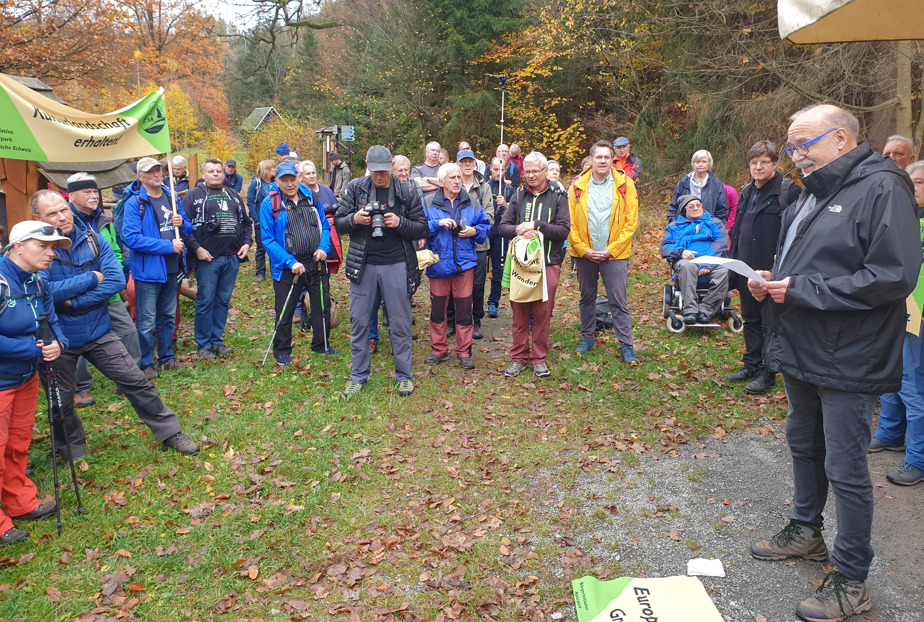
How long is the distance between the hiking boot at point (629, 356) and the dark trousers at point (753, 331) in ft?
4.08

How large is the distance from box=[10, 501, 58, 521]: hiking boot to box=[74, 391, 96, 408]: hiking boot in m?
2.14

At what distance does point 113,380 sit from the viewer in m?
5.31

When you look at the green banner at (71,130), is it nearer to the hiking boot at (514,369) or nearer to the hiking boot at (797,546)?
the hiking boot at (514,369)

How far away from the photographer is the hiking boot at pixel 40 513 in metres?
4.54

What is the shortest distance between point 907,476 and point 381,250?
508cm

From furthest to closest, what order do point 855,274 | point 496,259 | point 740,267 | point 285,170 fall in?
point 496,259
point 285,170
point 740,267
point 855,274

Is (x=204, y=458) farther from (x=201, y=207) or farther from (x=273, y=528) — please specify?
(x=201, y=207)

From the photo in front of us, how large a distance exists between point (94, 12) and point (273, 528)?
56.0 ft

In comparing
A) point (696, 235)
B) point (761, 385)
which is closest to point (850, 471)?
point (761, 385)

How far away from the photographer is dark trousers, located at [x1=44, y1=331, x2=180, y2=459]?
5.18 meters

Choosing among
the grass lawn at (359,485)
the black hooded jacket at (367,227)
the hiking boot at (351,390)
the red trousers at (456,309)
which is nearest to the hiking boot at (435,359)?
the red trousers at (456,309)

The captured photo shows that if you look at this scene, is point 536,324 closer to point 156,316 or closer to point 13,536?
point 156,316

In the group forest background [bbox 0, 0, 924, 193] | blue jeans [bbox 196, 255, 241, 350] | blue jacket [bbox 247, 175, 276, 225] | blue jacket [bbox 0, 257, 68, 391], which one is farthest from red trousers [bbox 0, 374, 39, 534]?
forest background [bbox 0, 0, 924, 193]

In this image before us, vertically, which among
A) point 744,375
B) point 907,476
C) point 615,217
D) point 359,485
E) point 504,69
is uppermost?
point 504,69
